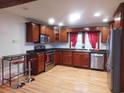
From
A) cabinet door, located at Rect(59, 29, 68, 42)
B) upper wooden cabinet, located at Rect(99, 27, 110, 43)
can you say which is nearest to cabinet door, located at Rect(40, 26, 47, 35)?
cabinet door, located at Rect(59, 29, 68, 42)

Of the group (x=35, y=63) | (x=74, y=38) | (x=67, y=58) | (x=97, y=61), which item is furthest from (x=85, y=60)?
(x=35, y=63)

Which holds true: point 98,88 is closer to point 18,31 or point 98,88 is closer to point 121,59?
point 121,59

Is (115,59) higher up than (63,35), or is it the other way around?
(63,35)

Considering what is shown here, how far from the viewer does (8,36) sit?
13.5ft

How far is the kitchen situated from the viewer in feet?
10.5

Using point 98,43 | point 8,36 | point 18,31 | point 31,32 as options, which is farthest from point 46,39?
point 98,43

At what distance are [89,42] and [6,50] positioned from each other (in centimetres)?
436

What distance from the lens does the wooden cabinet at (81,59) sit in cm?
604

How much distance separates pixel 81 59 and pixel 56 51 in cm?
153

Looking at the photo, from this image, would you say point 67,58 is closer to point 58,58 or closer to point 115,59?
point 58,58

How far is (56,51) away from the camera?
6750 millimetres

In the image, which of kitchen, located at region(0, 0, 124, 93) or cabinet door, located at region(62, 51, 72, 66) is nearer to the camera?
kitchen, located at region(0, 0, 124, 93)

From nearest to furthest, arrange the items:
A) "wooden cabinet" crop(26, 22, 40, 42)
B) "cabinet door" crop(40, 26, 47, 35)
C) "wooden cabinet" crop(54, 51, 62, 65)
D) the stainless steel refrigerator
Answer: the stainless steel refrigerator
"wooden cabinet" crop(26, 22, 40, 42)
"cabinet door" crop(40, 26, 47, 35)
"wooden cabinet" crop(54, 51, 62, 65)

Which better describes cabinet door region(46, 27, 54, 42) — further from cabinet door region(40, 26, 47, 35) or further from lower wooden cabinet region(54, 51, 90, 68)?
lower wooden cabinet region(54, 51, 90, 68)
